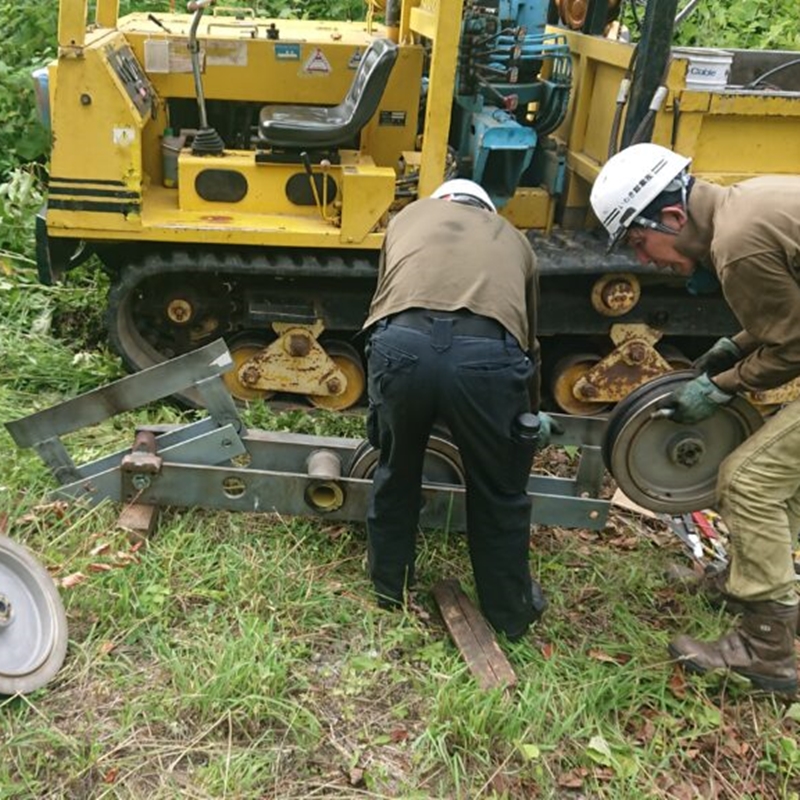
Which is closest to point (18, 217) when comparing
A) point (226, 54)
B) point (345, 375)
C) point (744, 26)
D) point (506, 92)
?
point (226, 54)

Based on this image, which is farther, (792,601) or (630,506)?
(630,506)

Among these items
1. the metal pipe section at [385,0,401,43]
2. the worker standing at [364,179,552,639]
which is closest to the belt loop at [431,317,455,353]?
the worker standing at [364,179,552,639]

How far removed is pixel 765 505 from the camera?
11.9 ft

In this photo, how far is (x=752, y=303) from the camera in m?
3.34

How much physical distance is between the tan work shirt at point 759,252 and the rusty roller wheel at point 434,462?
130 cm

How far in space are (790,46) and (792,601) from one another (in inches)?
296

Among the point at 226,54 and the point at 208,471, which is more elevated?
the point at 226,54

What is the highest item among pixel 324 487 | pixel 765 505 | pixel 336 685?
pixel 765 505

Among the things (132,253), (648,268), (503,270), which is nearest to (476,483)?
(503,270)

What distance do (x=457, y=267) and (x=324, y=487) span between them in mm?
1215

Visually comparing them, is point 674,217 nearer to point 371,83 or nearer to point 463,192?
point 463,192

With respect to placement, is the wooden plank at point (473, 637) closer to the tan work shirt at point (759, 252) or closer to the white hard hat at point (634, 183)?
the tan work shirt at point (759, 252)

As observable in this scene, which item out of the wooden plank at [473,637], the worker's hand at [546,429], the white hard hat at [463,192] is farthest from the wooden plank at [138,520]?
the white hard hat at [463,192]

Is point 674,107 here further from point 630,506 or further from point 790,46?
point 790,46
